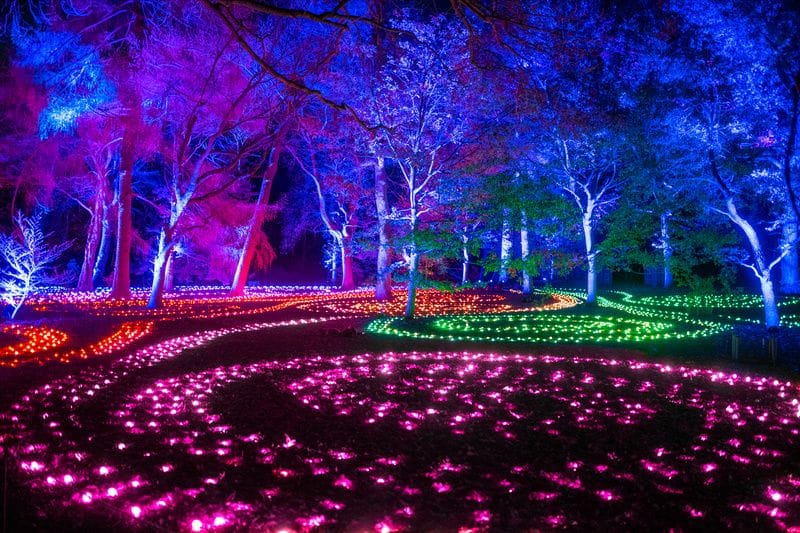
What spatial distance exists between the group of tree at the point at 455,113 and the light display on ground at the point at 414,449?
193 inches

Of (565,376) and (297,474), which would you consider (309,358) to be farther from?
(297,474)

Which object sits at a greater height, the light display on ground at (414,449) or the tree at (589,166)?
the tree at (589,166)

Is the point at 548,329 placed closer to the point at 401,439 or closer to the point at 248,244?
the point at 401,439

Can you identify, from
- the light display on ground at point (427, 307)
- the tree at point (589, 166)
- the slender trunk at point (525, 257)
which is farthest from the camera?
the slender trunk at point (525, 257)

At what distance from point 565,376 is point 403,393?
2.31m

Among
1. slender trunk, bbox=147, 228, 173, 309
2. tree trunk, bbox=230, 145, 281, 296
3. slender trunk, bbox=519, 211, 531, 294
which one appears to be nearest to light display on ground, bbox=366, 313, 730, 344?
slender trunk, bbox=519, 211, 531, 294

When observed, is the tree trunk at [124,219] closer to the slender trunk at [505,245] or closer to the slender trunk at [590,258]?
the slender trunk at [505,245]

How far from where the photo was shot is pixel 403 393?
664cm

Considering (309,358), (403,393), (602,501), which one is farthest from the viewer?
(309,358)

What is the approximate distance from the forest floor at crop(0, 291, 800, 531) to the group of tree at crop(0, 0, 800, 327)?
452cm

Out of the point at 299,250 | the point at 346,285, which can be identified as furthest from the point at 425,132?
the point at 299,250

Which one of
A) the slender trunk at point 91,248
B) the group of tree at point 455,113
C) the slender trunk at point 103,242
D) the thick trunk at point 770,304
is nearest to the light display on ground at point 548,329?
the thick trunk at point 770,304

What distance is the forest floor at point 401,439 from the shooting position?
3.52 meters

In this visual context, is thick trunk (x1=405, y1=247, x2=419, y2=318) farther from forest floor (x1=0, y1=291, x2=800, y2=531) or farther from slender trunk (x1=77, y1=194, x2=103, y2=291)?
slender trunk (x1=77, y1=194, x2=103, y2=291)
